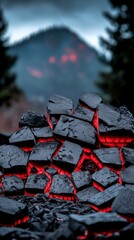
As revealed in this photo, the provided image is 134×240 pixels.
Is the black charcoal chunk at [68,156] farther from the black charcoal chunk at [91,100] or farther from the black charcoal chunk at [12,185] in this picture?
the black charcoal chunk at [91,100]

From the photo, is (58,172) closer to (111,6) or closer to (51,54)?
(111,6)

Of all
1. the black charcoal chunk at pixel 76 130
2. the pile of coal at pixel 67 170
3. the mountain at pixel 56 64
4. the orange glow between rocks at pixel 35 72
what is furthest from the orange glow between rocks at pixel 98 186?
the orange glow between rocks at pixel 35 72

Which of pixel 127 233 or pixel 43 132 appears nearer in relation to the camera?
pixel 127 233

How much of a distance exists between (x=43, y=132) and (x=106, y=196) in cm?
143

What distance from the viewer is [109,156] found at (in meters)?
3.38

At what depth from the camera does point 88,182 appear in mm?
3166

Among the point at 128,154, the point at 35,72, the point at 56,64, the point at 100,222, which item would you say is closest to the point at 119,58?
the point at 128,154

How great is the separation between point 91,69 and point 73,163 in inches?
2513

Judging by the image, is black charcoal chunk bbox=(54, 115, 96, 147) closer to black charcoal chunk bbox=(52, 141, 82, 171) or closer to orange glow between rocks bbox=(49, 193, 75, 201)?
black charcoal chunk bbox=(52, 141, 82, 171)

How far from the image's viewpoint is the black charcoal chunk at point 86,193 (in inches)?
118

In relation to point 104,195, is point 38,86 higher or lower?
higher

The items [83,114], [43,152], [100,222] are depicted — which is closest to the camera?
Result: [100,222]

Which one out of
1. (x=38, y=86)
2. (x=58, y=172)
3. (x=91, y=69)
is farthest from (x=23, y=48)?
(x=58, y=172)

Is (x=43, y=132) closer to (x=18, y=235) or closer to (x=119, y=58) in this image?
(x=18, y=235)
